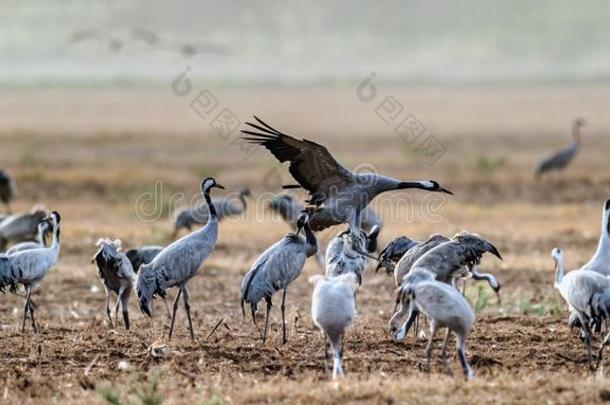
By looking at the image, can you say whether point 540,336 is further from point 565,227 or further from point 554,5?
point 554,5

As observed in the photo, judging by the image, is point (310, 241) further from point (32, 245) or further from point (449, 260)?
point (32, 245)

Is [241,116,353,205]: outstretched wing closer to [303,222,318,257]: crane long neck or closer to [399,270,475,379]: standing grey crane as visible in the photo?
[303,222,318,257]: crane long neck

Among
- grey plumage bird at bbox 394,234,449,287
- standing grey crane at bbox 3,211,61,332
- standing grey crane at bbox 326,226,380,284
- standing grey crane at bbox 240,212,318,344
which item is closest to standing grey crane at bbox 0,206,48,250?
standing grey crane at bbox 3,211,61,332

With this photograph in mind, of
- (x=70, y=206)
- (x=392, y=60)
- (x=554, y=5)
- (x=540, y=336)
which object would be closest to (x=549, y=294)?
(x=540, y=336)

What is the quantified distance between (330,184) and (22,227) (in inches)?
208

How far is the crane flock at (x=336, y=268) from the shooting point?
333 inches

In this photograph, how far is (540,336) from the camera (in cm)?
1002

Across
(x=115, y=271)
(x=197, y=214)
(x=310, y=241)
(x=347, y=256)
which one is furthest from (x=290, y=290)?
(x=347, y=256)

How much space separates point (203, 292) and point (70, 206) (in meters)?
8.55

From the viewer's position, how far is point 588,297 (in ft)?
29.1

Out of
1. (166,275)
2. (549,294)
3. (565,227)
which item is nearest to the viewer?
(166,275)

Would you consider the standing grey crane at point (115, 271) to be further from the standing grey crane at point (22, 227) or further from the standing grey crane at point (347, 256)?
the standing grey crane at point (22, 227)

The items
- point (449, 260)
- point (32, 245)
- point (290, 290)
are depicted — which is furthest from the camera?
point (290, 290)

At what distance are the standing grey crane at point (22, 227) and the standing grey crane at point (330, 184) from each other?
4.62 meters
